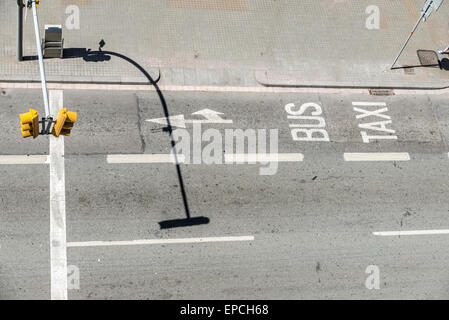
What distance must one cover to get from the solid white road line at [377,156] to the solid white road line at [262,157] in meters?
1.82

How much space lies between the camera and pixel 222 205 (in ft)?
60.4

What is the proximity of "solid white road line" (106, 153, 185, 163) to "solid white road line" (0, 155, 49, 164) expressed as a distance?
2.07 meters

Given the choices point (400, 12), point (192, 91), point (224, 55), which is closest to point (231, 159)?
point (192, 91)

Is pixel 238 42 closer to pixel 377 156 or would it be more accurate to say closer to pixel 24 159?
pixel 377 156

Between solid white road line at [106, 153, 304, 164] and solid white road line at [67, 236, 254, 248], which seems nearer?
solid white road line at [67, 236, 254, 248]

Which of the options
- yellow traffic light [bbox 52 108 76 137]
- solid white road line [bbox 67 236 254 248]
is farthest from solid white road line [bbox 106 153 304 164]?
yellow traffic light [bbox 52 108 76 137]

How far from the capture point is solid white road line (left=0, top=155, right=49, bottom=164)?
17.9 m

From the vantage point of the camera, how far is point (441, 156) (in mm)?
20531

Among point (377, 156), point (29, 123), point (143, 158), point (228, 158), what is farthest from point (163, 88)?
point (377, 156)

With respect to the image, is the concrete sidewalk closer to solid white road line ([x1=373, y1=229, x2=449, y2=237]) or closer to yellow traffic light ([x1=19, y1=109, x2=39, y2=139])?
solid white road line ([x1=373, y1=229, x2=449, y2=237])

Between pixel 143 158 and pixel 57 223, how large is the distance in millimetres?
3517

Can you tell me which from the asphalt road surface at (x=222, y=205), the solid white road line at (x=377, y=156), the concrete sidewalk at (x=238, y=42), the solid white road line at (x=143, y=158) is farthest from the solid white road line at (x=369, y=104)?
the solid white road line at (x=143, y=158)

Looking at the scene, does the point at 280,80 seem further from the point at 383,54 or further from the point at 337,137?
the point at 383,54

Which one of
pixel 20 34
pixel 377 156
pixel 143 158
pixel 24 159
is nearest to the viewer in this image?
pixel 24 159
